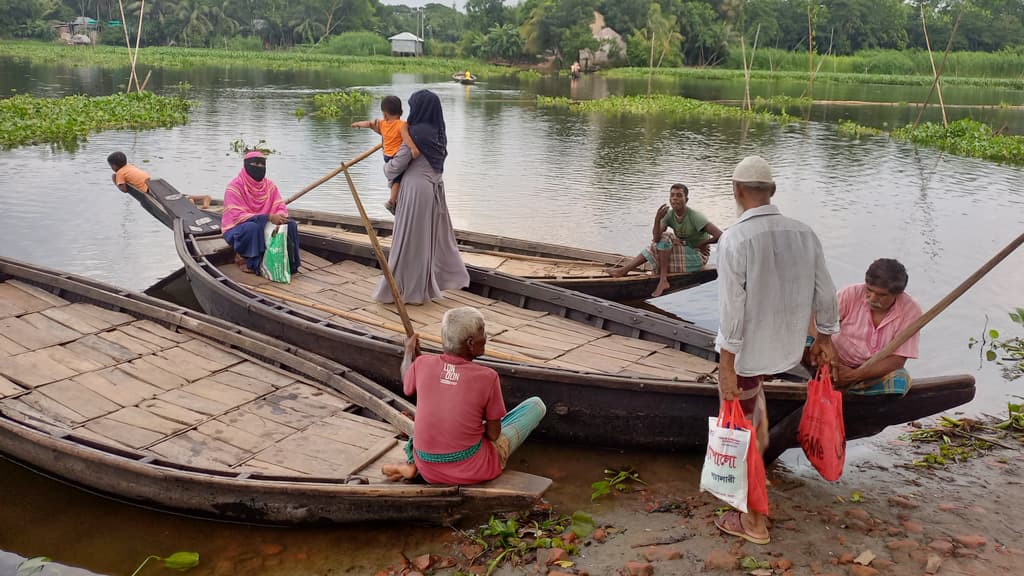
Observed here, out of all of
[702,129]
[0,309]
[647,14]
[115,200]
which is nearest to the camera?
[0,309]

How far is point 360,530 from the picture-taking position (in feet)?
13.1

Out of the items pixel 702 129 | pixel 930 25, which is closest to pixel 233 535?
pixel 702 129

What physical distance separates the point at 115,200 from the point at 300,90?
773 inches

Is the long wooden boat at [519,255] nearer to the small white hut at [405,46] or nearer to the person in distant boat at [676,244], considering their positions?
the person in distant boat at [676,244]

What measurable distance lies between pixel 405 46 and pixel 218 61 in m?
20.4

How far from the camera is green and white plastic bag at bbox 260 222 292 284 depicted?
647 cm

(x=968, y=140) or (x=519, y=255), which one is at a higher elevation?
(x=968, y=140)

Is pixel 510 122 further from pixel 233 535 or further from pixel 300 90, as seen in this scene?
pixel 233 535

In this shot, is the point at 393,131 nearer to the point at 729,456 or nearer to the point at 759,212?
the point at 759,212

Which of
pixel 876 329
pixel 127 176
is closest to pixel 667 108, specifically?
pixel 127 176

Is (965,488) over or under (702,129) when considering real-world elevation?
under

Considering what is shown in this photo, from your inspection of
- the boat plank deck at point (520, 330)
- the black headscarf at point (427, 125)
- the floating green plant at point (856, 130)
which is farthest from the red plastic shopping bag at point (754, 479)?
the floating green plant at point (856, 130)

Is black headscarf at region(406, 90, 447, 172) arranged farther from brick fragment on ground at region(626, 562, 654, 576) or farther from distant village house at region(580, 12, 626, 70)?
distant village house at region(580, 12, 626, 70)

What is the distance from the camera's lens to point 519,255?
8.13m
